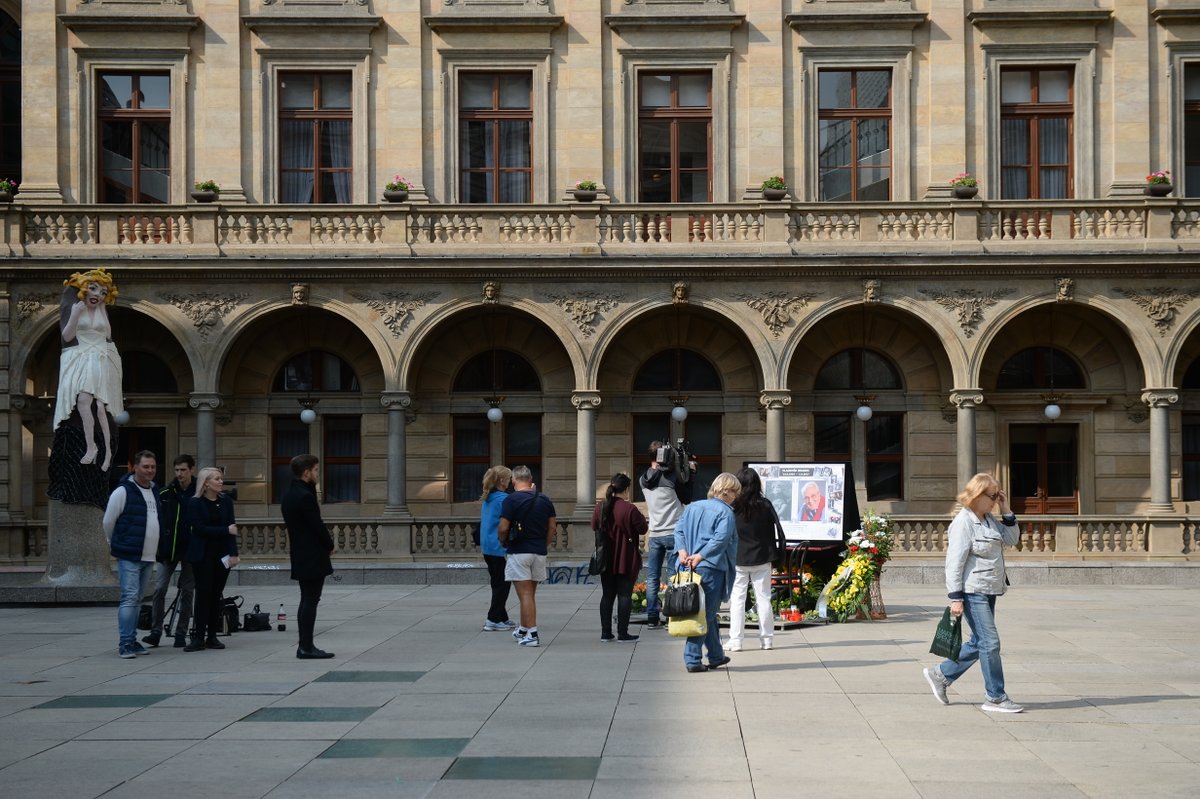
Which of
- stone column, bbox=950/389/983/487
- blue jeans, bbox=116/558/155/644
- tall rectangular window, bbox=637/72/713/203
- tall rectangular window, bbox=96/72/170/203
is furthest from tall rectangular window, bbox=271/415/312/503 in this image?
blue jeans, bbox=116/558/155/644

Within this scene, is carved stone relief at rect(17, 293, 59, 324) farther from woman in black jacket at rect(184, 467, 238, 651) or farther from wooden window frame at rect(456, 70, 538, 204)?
woman in black jacket at rect(184, 467, 238, 651)

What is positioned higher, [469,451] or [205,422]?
[205,422]

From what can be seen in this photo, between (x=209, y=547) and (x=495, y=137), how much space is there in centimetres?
1575

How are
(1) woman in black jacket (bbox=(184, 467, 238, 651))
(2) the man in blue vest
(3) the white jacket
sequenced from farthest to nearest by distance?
(1) woman in black jacket (bbox=(184, 467, 238, 651))
(2) the man in blue vest
(3) the white jacket

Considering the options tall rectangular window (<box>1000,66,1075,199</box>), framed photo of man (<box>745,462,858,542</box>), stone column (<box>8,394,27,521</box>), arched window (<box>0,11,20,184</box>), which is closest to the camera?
framed photo of man (<box>745,462,858,542</box>)

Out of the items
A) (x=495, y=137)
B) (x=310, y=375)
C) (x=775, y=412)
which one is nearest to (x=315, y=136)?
(x=495, y=137)

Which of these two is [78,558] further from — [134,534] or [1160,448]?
[1160,448]

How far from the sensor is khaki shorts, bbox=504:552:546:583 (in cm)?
1543

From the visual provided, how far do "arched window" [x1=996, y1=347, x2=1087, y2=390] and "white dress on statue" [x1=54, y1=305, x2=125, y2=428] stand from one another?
57.2ft

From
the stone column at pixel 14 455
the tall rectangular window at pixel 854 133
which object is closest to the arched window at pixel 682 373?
the tall rectangular window at pixel 854 133

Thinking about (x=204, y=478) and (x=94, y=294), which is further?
(x=94, y=294)

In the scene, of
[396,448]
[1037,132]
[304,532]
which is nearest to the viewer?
[304,532]

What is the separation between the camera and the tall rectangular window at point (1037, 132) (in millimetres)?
28656

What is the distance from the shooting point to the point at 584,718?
10.9 metres
